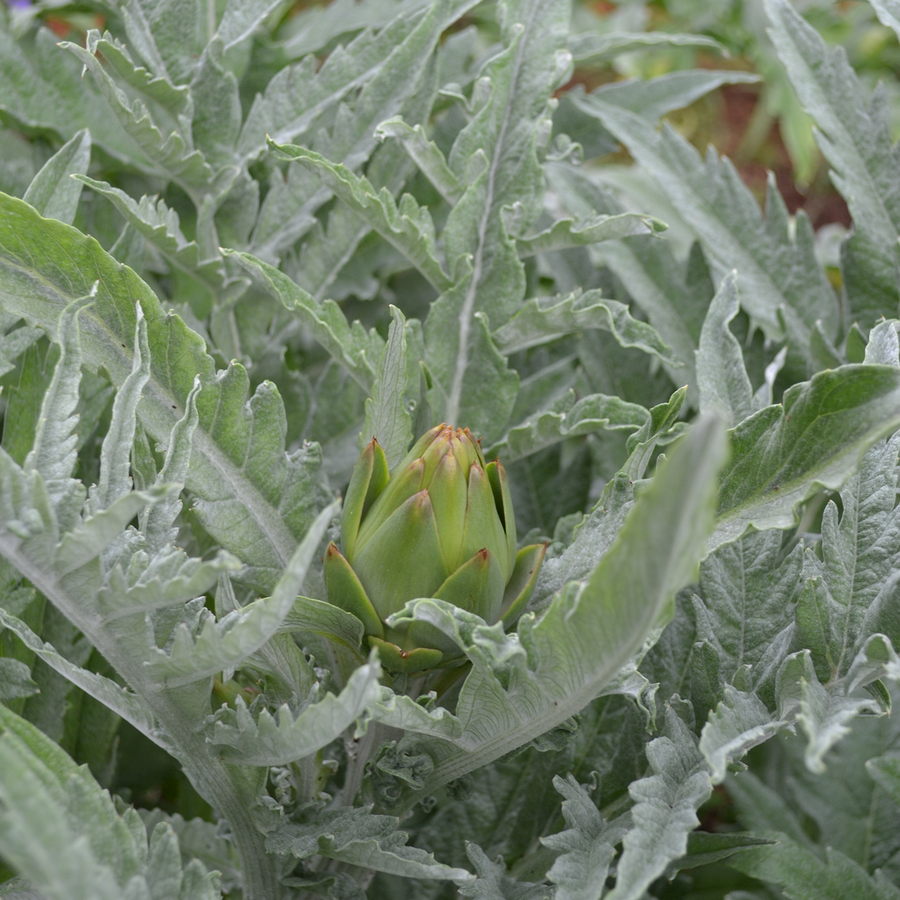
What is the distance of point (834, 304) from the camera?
0.71m

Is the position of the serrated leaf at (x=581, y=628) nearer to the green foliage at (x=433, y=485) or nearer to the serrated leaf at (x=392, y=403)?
the green foliage at (x=433, y=485)

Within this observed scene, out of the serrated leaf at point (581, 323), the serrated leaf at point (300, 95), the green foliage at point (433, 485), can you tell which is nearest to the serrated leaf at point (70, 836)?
the green foliage at point (433, 485)

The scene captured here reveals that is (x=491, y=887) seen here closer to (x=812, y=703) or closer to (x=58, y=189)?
(x=812, y=703)

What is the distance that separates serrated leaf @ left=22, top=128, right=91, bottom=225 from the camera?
54cm

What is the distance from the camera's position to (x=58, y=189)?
560 mm

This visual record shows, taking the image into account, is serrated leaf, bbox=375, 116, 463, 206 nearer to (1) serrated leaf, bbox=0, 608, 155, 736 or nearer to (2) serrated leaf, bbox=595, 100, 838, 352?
(2) serrated leaf, bbox=595, 100, 838, 352

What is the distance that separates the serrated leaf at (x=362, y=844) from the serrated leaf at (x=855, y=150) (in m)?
0.48

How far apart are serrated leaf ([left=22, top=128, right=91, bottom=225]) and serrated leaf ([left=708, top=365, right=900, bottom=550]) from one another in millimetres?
384

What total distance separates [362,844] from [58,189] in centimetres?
39

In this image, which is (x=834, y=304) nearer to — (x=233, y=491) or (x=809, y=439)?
(x=809, y=439)

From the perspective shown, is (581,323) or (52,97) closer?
(581,323)

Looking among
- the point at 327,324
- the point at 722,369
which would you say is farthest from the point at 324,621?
the point at 722,369

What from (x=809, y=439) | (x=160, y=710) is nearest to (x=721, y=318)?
(x=809, y=439)

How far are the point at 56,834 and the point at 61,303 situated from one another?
0.27 metres
